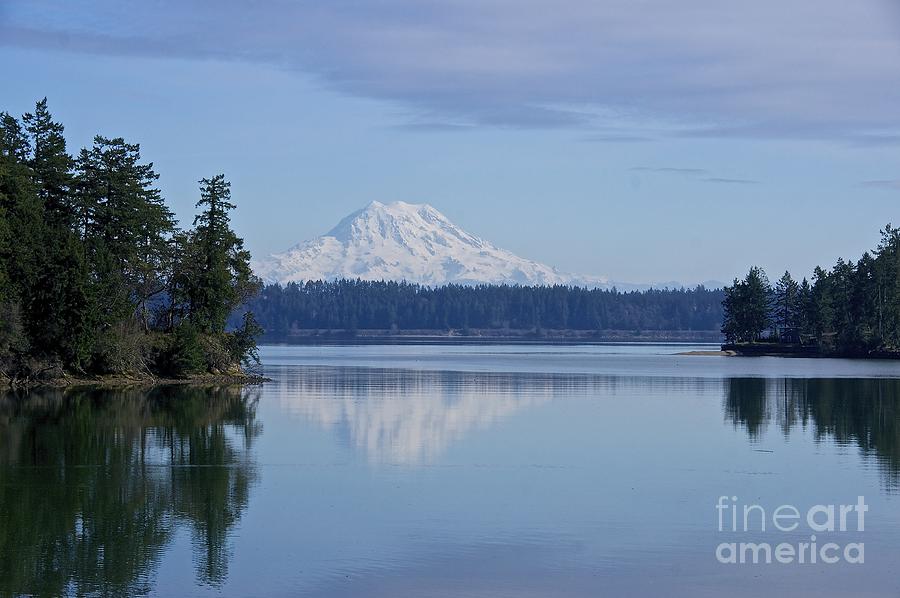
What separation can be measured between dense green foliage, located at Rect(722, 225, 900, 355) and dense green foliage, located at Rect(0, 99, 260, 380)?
75.0 m

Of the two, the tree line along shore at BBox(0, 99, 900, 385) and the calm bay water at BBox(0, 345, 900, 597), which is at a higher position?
the tree line along shore at BBox(0, 99, 900, 385)

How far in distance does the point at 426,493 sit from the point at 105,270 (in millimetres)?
39470

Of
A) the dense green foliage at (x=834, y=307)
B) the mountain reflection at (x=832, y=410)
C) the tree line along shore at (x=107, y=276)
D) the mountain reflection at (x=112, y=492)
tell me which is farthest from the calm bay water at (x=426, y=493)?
the dense green foliage at (x=834, y=307)

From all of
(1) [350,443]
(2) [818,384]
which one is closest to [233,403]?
(1) [350,443]

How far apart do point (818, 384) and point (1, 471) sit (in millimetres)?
50712

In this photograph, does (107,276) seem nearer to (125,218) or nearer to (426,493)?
(125,218)

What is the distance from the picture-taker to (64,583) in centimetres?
1880

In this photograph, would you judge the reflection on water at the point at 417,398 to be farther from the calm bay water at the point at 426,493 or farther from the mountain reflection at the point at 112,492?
the mountain reflection at the point at 112,492

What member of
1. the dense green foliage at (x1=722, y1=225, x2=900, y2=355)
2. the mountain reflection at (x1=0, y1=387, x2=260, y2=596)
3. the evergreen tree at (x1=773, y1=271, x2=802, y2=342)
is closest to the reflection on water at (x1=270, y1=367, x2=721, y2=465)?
the mountain reflection at (x1=0, y1=387, x2=260, y2=596)

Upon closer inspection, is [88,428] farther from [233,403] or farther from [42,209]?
[42,209]

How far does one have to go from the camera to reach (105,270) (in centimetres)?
6278

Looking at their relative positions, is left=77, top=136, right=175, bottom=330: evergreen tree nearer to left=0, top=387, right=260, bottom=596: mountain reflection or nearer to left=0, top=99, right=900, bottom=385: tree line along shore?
left=0, top=99, right=900, bottom=385: tree line along shore

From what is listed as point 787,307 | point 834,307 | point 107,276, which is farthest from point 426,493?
point 787,307

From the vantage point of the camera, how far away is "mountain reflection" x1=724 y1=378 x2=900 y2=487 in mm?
37625
